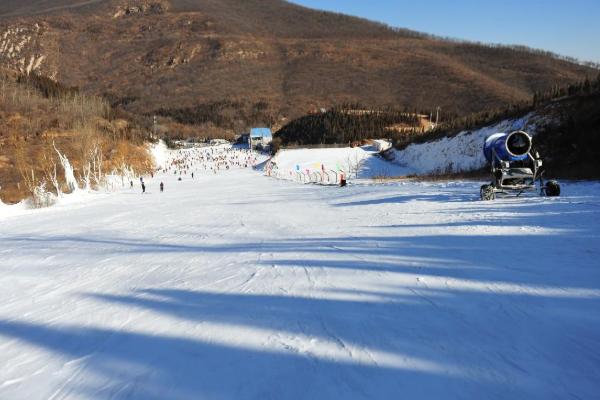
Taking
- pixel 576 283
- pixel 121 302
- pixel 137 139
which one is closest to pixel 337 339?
pixel 576 283

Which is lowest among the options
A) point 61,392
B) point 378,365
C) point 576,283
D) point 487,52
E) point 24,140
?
point 61,392

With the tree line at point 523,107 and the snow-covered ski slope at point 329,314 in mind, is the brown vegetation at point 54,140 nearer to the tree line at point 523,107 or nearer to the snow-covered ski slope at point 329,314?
the tree line at point 523,107

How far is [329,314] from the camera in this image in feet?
17.6

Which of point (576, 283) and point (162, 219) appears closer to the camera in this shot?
point (576, 283)

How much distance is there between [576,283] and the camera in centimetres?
551

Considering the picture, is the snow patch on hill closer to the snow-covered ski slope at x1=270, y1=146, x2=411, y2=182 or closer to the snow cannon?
the snow-covered ski slope at x1=270, y1=146, x2=411, y2=182

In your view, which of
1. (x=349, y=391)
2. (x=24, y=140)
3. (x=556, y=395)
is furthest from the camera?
(x=24, y=140)

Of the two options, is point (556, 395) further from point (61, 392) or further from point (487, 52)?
point (487, 52)

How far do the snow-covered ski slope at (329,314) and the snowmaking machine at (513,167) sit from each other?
6.13 feet

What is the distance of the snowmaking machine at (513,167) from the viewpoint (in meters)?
12.9

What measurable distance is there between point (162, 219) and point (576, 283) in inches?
575

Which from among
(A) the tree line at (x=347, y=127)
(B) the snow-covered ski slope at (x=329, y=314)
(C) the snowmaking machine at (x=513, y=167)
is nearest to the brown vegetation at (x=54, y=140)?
(A) the tree line at (x=347, y=127)

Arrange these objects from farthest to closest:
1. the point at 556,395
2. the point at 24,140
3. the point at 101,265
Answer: the point at 24,140
the point at 101,265
the point at 556,395

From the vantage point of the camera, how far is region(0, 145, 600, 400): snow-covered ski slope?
3.93 metres
